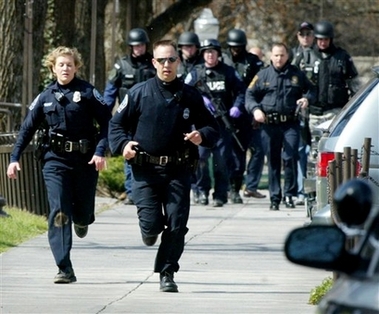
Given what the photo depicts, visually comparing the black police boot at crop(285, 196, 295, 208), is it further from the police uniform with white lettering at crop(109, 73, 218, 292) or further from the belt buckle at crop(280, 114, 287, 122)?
the police uniform with white lettering at crop(109, 73, 218, 292)

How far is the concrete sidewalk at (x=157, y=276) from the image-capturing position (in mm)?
9273

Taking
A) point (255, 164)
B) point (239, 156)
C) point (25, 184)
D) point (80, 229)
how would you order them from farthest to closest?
point (255, 164) < point (239, 156) < point (25, 184) < point (80, 229)

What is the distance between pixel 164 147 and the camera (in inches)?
387

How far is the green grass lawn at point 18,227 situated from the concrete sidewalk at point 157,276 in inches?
5.4

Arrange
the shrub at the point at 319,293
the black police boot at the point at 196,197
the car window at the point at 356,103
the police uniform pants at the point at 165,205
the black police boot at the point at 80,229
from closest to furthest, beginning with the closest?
the shrub at the point at 319,293 → the police uniform pants at the point at 165,205 → the car window at the point at 356,103 → the black police boot at the point at 80,229 → the black police boot at the point at 196,197

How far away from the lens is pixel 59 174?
34.1ft

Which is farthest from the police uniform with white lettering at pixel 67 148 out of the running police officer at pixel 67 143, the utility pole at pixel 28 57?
the utility pole at pixel 28 57

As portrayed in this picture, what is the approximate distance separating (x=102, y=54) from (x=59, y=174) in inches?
478

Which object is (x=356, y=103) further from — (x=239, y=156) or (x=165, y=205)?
(x=239, y=156)

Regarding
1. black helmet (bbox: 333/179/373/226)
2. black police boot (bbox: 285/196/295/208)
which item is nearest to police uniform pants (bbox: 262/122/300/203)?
black police boot (bbox: 285/196/295/208)

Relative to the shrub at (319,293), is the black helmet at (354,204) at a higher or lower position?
higher

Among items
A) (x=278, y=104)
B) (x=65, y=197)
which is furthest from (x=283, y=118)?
(x=65, y=197)

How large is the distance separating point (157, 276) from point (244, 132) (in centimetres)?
772

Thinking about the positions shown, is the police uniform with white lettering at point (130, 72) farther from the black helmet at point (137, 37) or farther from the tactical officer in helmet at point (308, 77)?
the tactical officer in helmet at point (308, 77)
